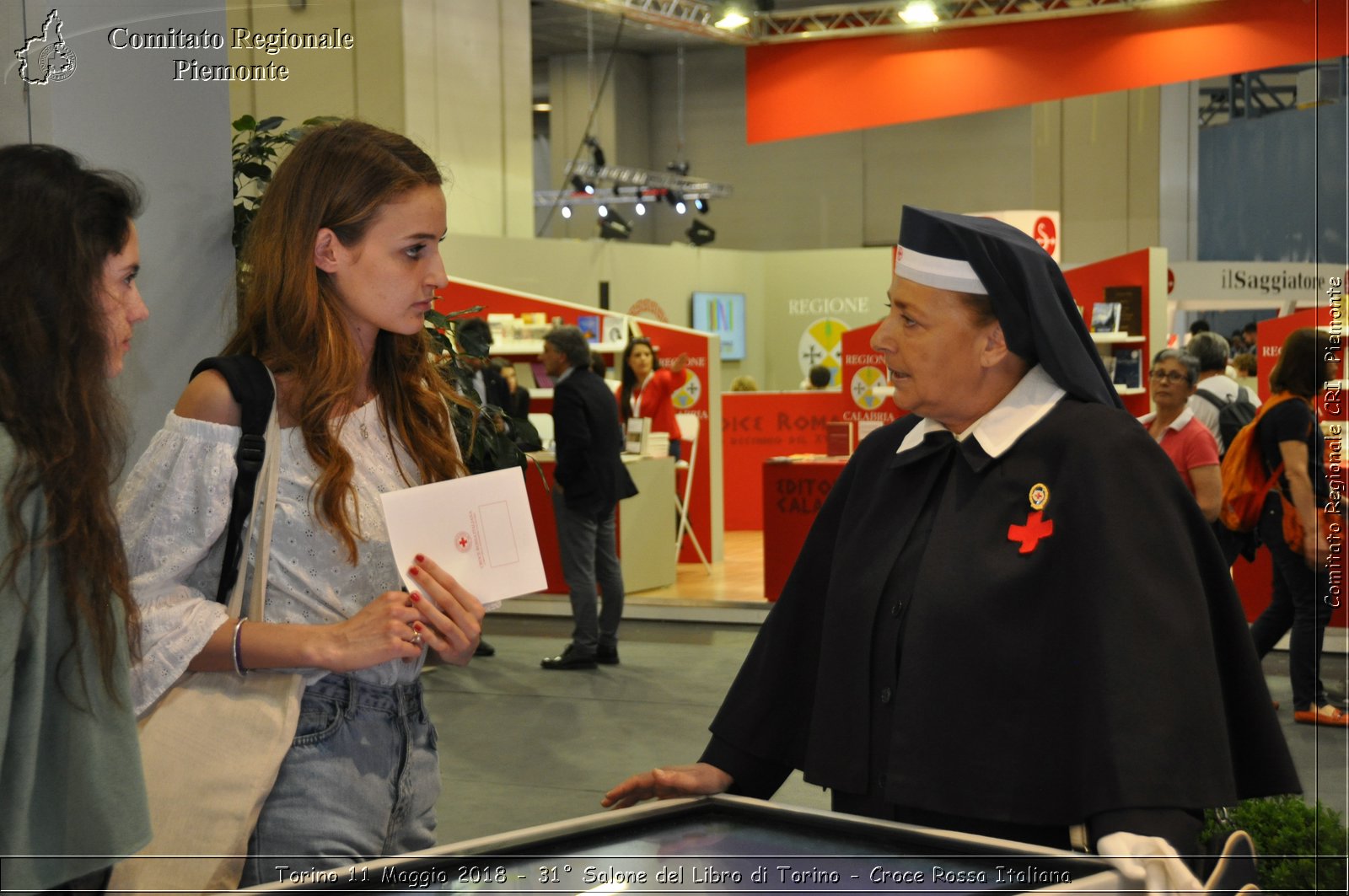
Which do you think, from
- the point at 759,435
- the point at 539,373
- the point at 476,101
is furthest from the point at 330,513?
the point at 476,101

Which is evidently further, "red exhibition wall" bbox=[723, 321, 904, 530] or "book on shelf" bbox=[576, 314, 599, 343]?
"red exhibition wall" bbox=[723, 321, 904, 530]

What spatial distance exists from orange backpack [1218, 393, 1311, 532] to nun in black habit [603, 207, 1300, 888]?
405 cm

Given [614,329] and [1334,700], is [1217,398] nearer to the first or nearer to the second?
[1334,700]

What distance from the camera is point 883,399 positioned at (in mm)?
9805

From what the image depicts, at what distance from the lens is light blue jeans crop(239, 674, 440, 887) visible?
153 cm

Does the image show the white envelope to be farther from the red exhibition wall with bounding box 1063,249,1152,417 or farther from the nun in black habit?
the red exhibition wall with bounding box 1063,249,1152,417

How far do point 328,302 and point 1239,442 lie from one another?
15.3 feet

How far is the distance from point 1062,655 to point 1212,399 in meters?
5.73

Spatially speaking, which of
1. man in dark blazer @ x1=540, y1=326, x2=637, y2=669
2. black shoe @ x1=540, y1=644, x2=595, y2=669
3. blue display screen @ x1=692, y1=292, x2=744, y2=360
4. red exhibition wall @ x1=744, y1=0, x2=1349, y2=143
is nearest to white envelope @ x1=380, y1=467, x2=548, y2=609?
man in dark blazer @ x1=540, y1=326, x2=637, y2=669

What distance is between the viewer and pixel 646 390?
9.50 meters

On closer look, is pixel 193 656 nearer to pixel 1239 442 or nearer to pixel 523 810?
pixel 523 810

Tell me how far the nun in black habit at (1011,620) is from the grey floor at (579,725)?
255 centimetres

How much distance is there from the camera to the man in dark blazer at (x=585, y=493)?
22.5 feet

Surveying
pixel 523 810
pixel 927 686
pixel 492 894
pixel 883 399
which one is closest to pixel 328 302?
pixel 492 894
